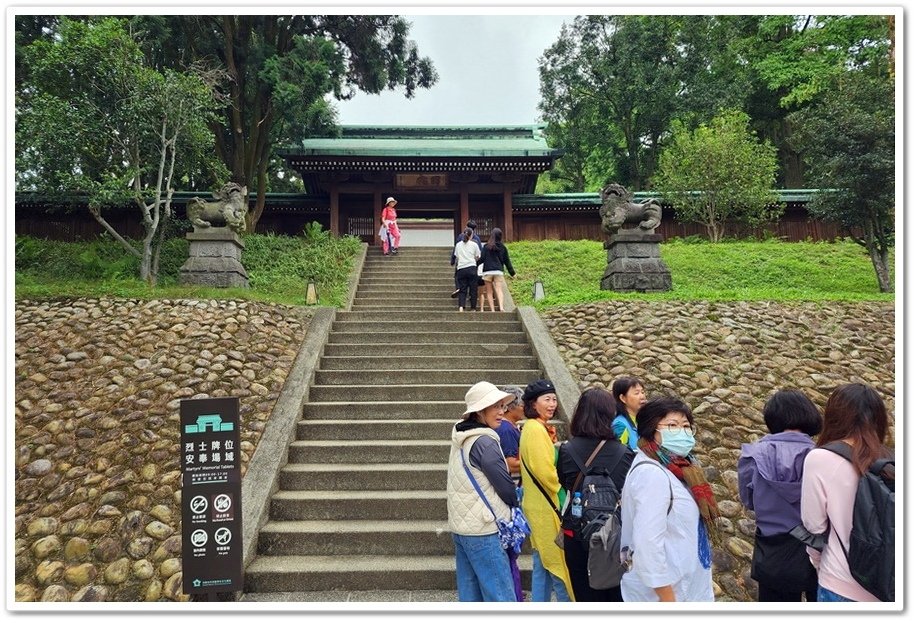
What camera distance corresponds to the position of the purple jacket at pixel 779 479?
294 cm

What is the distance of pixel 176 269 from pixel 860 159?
50.4 feet

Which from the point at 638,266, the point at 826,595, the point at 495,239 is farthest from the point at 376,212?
the point at 826,595

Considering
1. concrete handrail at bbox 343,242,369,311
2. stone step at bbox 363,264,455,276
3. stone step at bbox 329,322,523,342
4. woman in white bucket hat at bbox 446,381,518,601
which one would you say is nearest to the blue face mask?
woman in white bucket hat at bbox 446,381,518,601

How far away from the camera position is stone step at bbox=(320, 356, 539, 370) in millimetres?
7527

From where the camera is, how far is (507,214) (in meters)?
18.3

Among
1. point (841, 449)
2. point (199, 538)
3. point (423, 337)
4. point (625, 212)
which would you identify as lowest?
point (199, 538)

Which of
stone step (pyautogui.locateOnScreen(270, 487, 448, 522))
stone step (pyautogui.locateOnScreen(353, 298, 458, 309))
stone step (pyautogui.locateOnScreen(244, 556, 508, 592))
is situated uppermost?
stone step (pyautogui.locateOnScreen(353, 298, 458, 309))

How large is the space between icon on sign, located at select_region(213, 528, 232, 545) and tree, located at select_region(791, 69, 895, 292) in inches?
502

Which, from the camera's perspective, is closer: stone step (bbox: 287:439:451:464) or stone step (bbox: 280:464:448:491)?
stone step (bbox: 280:464:448:491)

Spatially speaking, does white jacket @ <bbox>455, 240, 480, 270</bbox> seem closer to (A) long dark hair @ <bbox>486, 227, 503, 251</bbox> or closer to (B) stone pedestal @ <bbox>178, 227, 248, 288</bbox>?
(A) long dark hair @ <bbox>486, 227, 503, 251</bbox>

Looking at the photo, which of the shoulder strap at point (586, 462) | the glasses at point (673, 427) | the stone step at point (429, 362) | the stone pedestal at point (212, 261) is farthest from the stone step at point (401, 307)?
the glasses at point (673, 427)

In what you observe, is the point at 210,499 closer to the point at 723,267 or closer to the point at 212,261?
the point at 212,261

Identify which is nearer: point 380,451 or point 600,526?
point 600,526

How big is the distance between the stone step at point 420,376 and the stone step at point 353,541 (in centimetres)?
256
